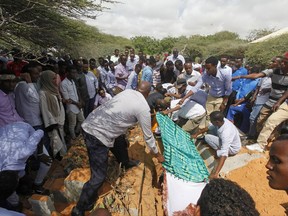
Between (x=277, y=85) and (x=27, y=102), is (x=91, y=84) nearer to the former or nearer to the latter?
(x=27, y=102)

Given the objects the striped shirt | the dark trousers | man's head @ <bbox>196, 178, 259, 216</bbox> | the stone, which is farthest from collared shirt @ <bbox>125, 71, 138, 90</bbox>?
man's head @ <bbox>196, 178, 259, 216</bbox>

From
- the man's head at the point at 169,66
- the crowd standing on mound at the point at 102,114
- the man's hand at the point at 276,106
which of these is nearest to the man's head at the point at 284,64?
the crowd standing on mound at the point at 102,114

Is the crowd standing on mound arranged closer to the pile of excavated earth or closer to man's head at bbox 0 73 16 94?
man's head at bbox 0 73 16 94

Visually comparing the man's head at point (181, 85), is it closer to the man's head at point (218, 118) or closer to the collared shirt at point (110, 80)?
the man's head at point (218, 118)

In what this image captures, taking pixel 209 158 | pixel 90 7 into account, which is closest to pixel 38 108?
pixel 90 7

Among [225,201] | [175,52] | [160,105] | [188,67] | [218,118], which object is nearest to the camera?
[225,201]

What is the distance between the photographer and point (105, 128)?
2.85 meters

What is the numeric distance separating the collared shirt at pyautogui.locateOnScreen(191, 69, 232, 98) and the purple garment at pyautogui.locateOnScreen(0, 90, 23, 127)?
3393mm

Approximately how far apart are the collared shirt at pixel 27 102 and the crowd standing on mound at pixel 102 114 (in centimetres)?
1

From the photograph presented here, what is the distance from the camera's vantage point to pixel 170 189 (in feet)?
10.4

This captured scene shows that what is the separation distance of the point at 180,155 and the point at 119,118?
1.46 m

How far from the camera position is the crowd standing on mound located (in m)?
2.57

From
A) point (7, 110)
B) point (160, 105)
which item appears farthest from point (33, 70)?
point (160, 105)

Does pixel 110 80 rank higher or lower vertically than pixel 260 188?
higher
